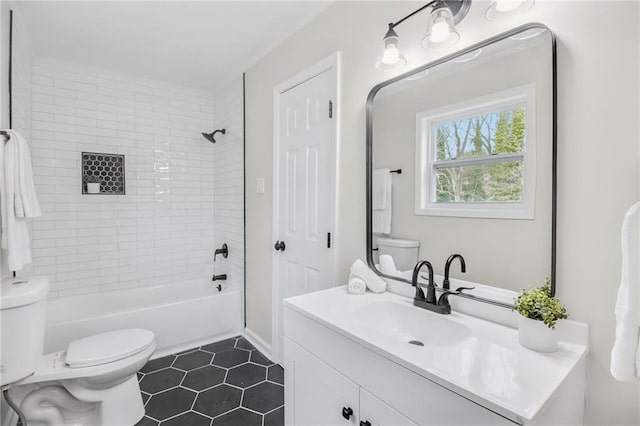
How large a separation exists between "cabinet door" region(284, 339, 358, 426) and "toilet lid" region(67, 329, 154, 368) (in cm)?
98

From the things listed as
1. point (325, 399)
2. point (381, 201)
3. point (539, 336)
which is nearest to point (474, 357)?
point (539, 336)

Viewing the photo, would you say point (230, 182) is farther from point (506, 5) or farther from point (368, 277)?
point (506, 5)

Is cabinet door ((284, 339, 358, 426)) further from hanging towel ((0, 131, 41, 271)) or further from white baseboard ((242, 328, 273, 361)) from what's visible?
hanging towel ((0, 131, 41, 271))

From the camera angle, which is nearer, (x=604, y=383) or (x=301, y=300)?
(x=604, y=383)

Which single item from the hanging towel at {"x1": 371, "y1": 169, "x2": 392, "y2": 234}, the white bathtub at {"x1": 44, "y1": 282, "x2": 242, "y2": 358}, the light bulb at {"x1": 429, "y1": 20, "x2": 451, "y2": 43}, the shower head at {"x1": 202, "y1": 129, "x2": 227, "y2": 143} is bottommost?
the white bathtub at {"x1": 44, "y1": 282, "x2": 242, "y2": 358}

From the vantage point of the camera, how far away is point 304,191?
2.13 metres

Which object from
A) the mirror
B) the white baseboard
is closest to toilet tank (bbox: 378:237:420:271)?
the mirror

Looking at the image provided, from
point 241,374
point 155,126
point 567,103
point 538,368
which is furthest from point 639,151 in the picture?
point 155,126

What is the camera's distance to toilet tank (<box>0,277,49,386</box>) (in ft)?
4.69

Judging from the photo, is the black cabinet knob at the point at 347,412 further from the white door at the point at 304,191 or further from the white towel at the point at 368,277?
the white door at the point at 304,191

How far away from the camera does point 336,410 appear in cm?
116

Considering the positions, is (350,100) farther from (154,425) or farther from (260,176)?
(154,425)

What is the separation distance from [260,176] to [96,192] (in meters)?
1.54

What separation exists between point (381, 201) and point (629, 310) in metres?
0.98
